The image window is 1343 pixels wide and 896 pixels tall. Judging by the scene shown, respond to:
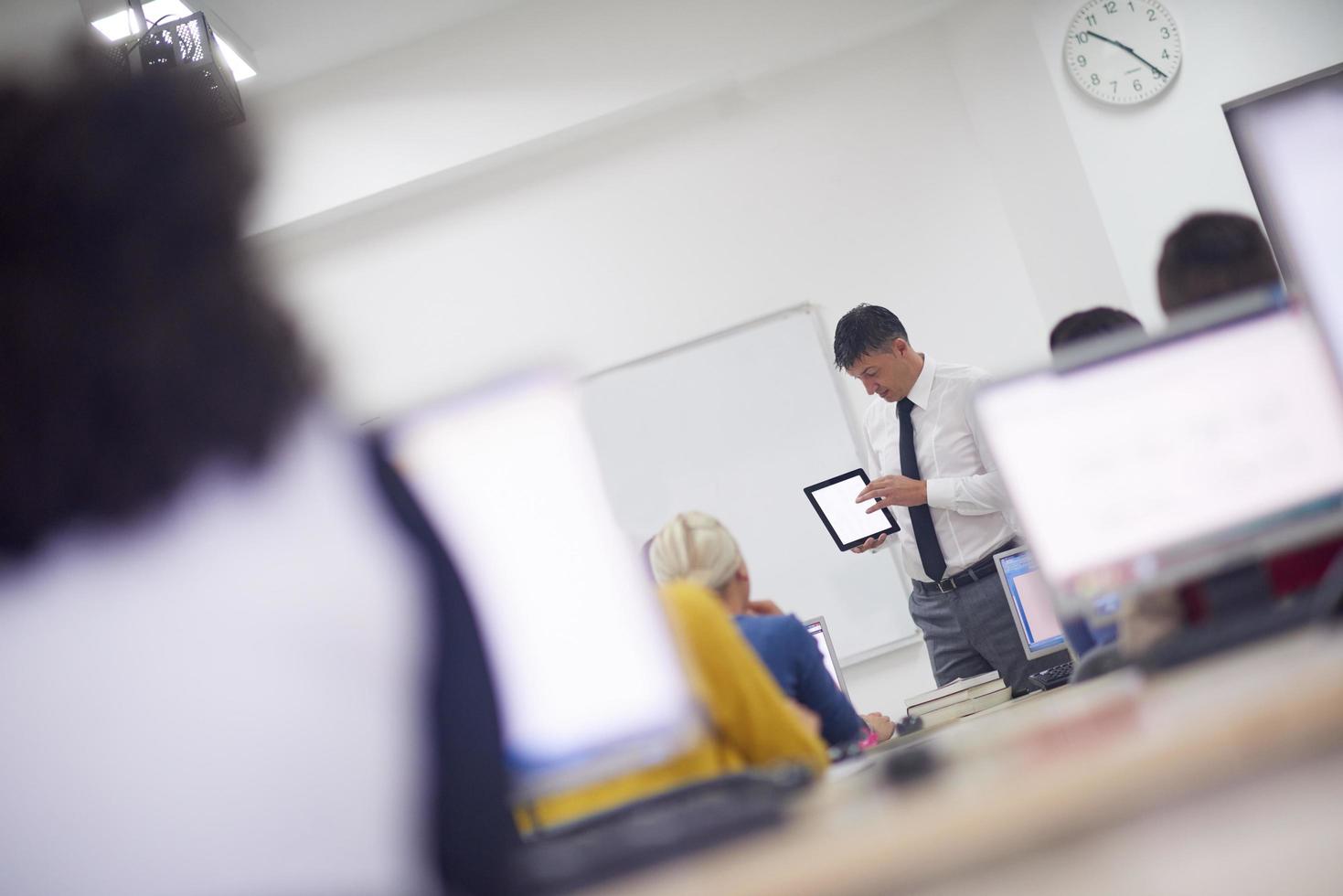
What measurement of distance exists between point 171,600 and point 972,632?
273cm

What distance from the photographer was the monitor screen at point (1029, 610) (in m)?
2.81

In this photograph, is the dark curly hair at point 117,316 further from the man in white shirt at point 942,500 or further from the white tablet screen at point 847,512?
the white tablet screen at point 847,512

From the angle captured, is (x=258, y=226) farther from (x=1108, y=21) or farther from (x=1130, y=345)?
(x=1108, y=21)

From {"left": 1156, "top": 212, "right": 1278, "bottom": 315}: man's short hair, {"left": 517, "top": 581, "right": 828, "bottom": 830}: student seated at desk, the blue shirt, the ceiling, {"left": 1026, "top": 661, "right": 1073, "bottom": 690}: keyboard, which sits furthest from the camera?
the ceiling

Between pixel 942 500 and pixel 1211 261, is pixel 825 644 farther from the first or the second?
pixel 1211 261

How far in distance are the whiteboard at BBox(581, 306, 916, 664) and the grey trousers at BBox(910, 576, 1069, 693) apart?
1.19m

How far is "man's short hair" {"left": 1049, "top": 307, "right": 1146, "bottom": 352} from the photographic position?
2219mm

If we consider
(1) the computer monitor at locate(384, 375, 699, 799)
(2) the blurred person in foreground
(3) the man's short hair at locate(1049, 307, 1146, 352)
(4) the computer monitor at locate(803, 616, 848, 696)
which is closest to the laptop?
(1) the computer monitor at locate(384, 375, 699, 799)

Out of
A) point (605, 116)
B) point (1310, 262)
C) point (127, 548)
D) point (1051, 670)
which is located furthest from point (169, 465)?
point (605, 116)

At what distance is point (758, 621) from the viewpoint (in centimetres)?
196

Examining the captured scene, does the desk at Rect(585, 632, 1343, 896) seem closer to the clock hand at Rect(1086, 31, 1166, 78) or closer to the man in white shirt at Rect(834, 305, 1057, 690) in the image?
the man in white shirt at Rect(834, 305, 1057, 690)

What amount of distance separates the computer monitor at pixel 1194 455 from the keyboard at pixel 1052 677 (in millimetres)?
1261

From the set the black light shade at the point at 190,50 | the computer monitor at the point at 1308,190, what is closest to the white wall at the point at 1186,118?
the computer monitor at the point at 1308,190

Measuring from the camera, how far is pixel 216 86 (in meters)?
3.00
